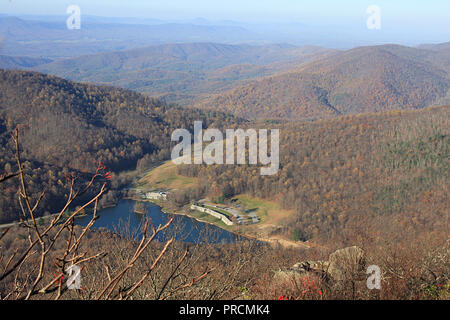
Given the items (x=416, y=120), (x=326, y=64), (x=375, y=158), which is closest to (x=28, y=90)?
(x=375, y=158)

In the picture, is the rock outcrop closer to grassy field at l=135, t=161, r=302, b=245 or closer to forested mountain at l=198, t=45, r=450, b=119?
grassy field at l=135, t=161, r=302, b=245

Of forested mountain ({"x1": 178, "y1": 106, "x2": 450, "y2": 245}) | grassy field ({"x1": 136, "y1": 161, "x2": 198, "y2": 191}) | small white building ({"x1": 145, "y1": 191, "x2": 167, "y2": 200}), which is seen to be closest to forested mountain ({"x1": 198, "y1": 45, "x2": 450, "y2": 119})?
forested mountain ({"x1": 178, "y1": 106, "x2": 450, "y2": 245})

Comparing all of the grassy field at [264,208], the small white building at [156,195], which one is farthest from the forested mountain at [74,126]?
the grassy field at [264,208]

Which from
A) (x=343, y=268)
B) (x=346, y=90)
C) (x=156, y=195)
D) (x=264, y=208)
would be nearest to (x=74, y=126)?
(x=156, y=195)

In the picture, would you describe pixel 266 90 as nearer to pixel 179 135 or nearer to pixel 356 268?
pixel 179 135

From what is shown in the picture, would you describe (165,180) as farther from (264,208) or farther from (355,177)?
(355,177)
